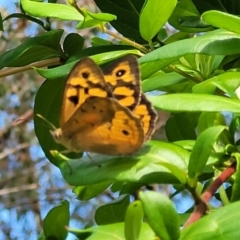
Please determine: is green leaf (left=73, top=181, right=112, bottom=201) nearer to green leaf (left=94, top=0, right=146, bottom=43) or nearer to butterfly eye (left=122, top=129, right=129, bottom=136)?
butterfly eye (left=122, top=129, right=129, bottom=136)

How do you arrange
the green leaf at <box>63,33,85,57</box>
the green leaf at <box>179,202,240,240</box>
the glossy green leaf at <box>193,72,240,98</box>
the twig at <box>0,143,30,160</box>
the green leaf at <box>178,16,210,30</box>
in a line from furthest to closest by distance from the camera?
the twig at <box>0,143,30,160</box> → the green leaf at <box>63,33,85,57</box> → the green leaf at <box>178,16,210,30</box> → the glossy green leaf at <box>193,72,240,98</box> → the green leaf at <box>179,202,240,240</box>

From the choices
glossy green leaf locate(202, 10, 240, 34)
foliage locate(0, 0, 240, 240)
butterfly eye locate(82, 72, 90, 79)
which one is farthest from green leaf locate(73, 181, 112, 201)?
glossy green leaf locate(202, 10, 240, 34)

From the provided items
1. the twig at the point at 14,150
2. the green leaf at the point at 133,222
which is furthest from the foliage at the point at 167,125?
the twig at the point at 14,150

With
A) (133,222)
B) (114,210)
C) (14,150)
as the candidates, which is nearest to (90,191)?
(114,210)

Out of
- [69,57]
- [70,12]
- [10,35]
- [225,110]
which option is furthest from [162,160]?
[10,35]

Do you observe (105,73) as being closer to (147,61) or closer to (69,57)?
(147,61)
